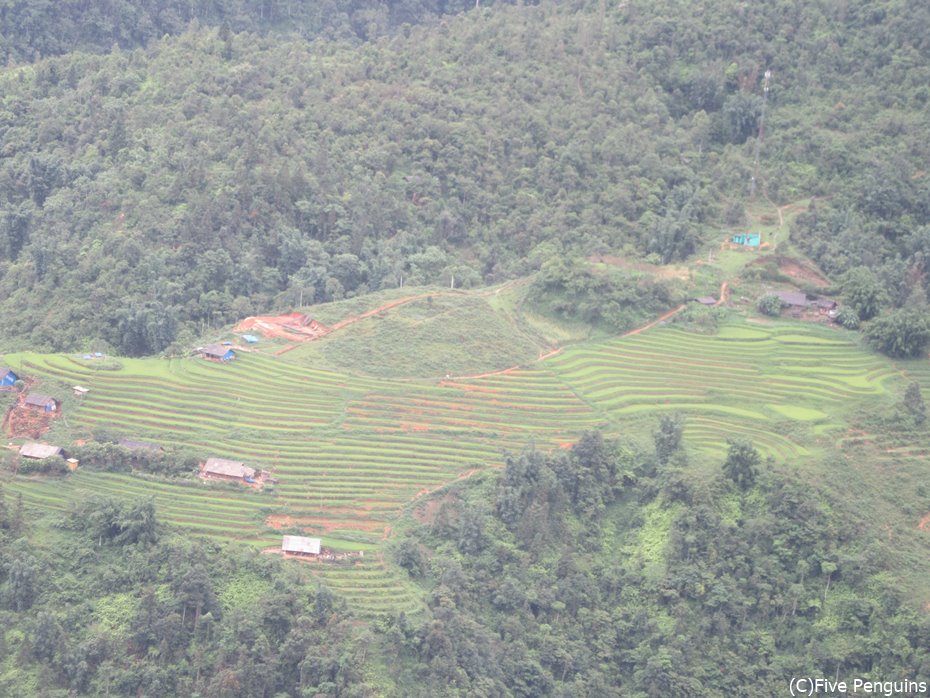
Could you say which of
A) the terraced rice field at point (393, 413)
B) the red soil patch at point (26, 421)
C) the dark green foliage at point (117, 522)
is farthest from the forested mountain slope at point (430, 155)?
the dark green foliage at point (117, 522)

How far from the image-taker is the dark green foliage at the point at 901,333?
139 ft

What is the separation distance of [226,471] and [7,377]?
24.4ft

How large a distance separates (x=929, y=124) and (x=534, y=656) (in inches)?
1143

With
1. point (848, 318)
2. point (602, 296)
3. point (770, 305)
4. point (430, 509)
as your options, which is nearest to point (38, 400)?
point (430, 509)

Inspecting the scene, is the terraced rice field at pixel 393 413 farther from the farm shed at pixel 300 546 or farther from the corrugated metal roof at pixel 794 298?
the corrugated metal roof at pixel 794 298

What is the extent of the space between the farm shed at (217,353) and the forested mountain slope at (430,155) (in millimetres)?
2387

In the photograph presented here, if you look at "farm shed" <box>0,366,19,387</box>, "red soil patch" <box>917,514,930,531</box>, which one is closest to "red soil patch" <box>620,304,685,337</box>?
"red soil patch" <box>917,514,930,531</box>

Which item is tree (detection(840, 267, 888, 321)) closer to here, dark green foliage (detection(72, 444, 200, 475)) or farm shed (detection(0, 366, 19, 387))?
dark green foliage (detection(72, 444, 200, 475))

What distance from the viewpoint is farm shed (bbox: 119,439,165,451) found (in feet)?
120

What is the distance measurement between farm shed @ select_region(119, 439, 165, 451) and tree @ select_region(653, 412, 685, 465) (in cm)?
1403

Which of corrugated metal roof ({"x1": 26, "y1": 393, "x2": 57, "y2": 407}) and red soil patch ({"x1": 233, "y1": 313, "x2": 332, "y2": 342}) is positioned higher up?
red soil patch ({"x1": 233, "y1": 313, "x2": 332, "y2": 342})

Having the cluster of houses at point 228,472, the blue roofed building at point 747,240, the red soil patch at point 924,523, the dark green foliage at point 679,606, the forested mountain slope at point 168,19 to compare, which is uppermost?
the forested mountain slope at point 168,19

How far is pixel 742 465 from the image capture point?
120 ft

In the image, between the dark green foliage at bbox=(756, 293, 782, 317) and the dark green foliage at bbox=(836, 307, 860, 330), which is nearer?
the dark green foliage at bbox=(836, 307, 860, 330)
